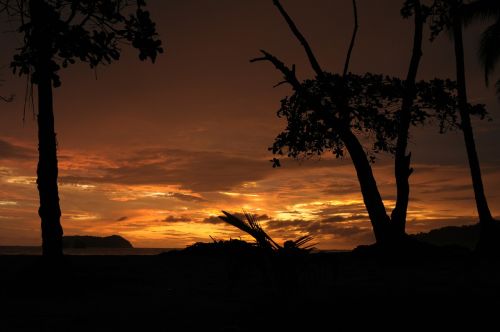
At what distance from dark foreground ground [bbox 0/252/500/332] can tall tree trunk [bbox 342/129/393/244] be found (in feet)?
7.29

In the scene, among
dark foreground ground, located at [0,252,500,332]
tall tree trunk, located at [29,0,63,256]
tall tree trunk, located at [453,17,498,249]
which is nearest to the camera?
dark foreground ground, located at [0,252,500,332]

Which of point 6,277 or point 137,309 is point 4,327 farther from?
point 6,277

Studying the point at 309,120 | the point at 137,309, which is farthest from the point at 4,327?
the point at 309,120

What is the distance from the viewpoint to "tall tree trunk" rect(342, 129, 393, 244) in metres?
15.8

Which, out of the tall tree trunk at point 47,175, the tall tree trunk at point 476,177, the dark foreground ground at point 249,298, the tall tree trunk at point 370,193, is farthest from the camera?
the tall tree trunk at point 476,177

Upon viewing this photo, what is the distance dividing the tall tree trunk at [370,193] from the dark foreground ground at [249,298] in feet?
7.29

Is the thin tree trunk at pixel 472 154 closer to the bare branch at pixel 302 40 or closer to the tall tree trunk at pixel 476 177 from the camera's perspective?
the tall tree trunk at pixel 476 177

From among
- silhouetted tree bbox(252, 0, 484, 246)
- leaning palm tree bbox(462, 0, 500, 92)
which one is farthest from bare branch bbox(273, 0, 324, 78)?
leaning palm tree bbox(462, 0, 500, 92)

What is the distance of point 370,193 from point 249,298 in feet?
25.2

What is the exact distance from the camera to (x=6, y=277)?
11.7 m

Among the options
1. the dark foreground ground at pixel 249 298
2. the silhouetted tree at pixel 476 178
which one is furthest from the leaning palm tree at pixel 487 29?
the dark foreground ground at pixel 249 298

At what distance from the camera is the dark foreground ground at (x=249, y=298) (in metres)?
6.74

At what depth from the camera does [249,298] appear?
9148mm

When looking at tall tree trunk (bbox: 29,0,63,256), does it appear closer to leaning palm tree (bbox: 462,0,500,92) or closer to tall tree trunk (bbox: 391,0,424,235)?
tall tree trunk (bbox: 391,0,424,235)
